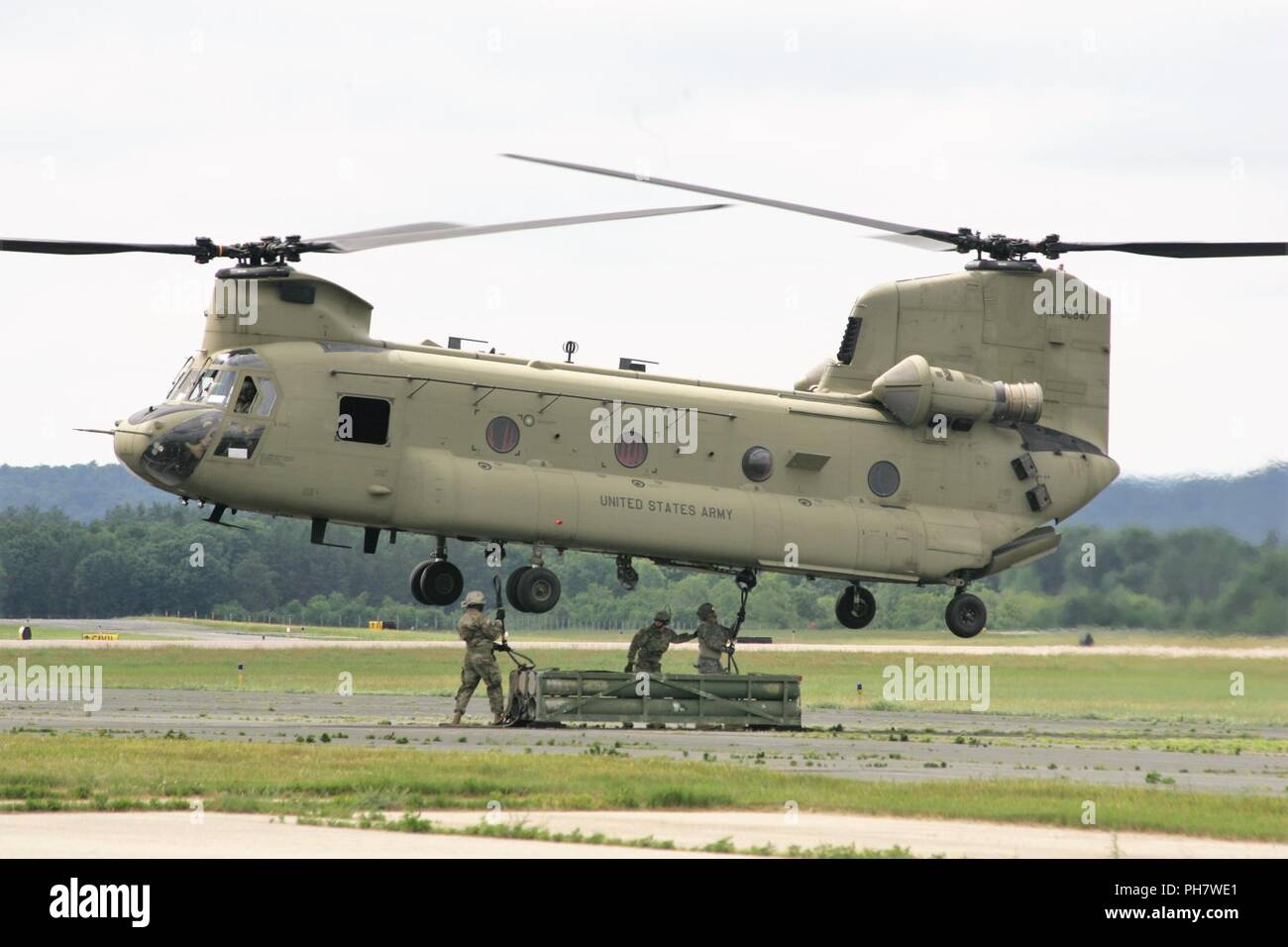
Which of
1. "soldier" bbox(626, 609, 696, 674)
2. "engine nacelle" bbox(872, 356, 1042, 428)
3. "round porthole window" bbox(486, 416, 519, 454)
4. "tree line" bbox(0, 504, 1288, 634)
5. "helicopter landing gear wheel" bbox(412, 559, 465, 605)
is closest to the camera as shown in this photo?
"round porthole window" bbox(486, 416, 519, 454)

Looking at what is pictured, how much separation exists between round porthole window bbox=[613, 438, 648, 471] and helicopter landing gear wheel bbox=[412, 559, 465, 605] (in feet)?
11.0

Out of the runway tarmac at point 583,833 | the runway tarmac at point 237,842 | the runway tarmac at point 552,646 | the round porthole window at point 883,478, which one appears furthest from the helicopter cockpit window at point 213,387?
the runway tarmac at point 552,646

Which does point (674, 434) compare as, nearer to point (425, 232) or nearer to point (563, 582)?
point (425, 232)

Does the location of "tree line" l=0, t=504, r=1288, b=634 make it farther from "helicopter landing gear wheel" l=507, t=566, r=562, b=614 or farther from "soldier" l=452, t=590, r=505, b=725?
"soldier" l=452, t=590, r=505, b=725

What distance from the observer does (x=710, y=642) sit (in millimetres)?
31641

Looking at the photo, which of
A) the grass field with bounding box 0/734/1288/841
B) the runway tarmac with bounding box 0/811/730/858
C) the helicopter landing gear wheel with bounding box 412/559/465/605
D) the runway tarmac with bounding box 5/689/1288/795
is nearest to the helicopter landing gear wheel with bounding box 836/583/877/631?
the runway tarmac with bounding box 5/689/1288/795

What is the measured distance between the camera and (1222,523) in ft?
135

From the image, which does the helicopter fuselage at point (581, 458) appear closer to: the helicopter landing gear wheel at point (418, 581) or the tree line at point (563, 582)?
the helicopter landing gear wheel at point (418, 581)

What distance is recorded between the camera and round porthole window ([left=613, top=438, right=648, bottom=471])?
1208 inches

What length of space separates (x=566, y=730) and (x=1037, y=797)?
9.97 meters

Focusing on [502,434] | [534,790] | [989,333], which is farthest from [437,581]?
[534,790]

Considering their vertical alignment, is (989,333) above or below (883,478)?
above

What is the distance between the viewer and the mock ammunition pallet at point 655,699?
93.6 feet

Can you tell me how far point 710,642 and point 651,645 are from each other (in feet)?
4.09
